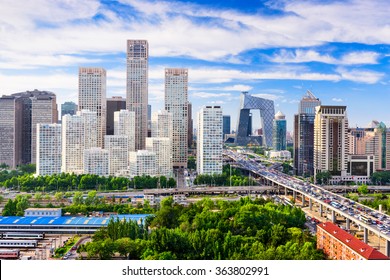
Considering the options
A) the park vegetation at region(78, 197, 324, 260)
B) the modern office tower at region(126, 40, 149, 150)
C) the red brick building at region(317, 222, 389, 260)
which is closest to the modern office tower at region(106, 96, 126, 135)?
the modern office tower at region(126, 40, 149, 150)

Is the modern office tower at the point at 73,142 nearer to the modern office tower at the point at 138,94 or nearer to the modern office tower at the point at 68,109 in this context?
the modern office tower at the point at 68,109

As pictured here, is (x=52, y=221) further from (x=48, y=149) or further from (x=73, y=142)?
(x=73, y=142)

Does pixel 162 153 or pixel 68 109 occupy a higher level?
pixel 68 109

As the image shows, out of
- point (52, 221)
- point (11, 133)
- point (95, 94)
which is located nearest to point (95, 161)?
point (11, 133)

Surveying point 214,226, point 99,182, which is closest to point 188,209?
point 214,226

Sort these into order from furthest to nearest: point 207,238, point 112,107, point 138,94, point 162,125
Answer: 1. point 112,107
2. point 138,94
3. point 162,125
4. point 207,238

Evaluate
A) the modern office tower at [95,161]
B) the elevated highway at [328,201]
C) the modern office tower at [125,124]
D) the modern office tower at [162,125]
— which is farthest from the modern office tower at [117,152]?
the elevated highway at [328,201]

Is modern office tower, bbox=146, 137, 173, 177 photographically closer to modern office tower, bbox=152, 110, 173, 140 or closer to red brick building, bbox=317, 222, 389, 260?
modern office tower, bbox=152, 110, 173, 140
